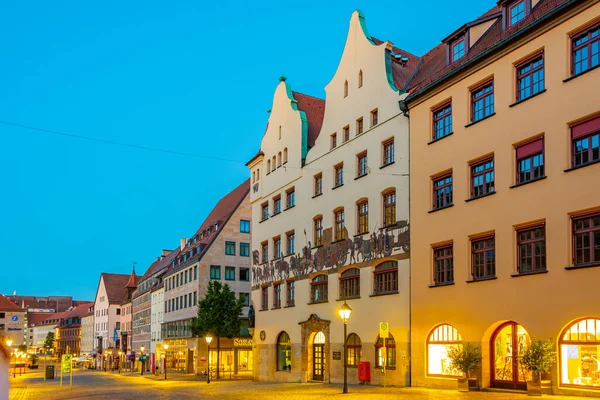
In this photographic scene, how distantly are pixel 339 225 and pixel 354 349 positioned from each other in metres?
7.02

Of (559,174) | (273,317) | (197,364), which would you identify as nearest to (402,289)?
(559,174)

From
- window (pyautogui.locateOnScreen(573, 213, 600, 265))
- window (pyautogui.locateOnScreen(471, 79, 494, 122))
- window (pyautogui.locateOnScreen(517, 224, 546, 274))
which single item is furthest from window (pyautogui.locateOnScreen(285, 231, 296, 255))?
window (pyautogui.locateOnScreen(573, 213, 600, 265))

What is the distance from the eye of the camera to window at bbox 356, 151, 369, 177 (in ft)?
125

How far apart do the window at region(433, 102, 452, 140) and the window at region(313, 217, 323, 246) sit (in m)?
12.0

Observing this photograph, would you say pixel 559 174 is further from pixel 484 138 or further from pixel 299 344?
pixel 299 344

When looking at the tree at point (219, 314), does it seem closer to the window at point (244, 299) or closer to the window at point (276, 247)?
the window at point (244, 299)

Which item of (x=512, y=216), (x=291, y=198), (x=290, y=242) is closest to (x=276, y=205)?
(x=291, y=198)

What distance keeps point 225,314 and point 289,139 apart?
18119mm

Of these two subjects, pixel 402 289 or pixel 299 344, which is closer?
pixel 402 289

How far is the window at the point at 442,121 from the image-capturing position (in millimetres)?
31406

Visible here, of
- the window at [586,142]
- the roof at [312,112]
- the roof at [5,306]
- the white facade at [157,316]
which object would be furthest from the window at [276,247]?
the roof at [5,306]

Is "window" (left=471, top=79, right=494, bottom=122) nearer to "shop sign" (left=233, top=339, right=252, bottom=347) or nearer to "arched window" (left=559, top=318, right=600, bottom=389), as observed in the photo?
"arched window" (left=559, top=318, right=600, bottom=389)

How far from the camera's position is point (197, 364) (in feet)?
238

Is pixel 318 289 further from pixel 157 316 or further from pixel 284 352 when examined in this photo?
pixel 157 316
